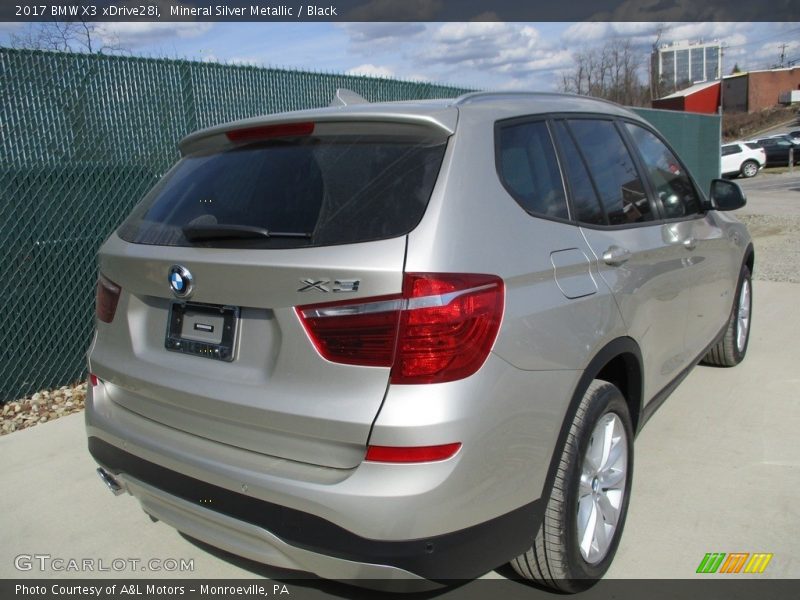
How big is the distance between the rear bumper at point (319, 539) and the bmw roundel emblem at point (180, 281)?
23.6 inches

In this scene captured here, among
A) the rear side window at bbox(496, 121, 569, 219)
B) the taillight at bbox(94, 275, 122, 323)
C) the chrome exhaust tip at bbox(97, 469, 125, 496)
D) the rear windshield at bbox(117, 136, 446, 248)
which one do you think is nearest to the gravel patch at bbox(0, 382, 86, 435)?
the chrome exhaust tip at bbox(97, 469, 125, 496)

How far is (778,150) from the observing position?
3372cm

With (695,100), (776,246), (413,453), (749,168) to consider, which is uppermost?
(413,453)

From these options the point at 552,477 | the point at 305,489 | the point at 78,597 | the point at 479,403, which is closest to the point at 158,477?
the point at 305,489

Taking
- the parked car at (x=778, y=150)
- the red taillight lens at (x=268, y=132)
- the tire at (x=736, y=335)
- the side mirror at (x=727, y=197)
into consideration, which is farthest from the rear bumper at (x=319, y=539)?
the parked car at (x=778, y=150)

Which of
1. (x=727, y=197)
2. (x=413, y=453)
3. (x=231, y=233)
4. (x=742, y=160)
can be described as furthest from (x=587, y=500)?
(x=742, y=160)

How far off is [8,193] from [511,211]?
409cm

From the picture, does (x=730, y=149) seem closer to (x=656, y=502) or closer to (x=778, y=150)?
(x=778, y=150)

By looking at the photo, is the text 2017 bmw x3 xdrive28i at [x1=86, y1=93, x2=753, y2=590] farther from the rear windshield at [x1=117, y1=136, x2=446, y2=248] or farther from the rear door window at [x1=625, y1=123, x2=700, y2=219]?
the rear door window at [x1=625, y1=123, x2=700, y2=219]

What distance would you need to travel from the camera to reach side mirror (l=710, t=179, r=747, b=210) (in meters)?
4.05

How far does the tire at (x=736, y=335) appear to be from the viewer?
4.84 m

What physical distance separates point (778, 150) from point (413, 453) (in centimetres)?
3740

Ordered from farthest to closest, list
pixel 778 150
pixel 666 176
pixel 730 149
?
pixel 778 150 → pixel 730 149 → pixel 666 176

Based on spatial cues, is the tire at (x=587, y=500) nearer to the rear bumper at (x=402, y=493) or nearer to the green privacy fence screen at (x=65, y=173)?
the rear bumper at (x=402, y=493)
